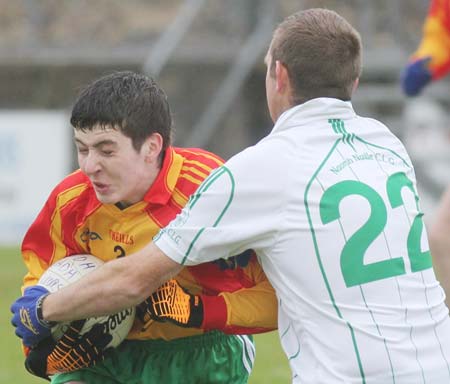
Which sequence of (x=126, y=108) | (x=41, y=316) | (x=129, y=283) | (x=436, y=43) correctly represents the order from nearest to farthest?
(x=129, y=283) → (x=41, y=316) → (x=126, y=108) → (x=436, y=43)

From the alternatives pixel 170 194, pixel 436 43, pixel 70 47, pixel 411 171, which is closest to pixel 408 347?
pixel 411 171

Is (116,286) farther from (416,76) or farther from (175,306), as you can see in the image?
(416,76)

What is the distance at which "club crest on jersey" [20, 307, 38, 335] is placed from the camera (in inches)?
151

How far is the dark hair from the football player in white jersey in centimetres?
55

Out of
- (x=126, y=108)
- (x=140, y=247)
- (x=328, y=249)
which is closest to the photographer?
(x=328, y=249)

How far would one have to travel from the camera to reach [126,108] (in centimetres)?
401

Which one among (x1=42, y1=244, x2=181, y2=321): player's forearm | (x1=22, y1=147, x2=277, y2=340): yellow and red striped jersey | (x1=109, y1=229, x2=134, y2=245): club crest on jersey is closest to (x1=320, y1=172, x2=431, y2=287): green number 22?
(x1=42, y1=244, x2=181, y2=321): player's forearm

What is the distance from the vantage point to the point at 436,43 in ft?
26.3

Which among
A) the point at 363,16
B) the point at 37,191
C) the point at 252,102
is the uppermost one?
the point at 363,16

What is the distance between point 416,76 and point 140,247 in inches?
171

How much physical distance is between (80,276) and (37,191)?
11.2m

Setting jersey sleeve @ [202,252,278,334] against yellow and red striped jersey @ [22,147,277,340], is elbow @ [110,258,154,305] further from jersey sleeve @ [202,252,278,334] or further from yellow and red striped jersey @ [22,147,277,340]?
yellow and red striped jersey @ [22,147,277,340]

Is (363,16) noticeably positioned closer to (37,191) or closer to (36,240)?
(37,191)

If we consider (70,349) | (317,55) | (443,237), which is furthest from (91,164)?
(443,237)
